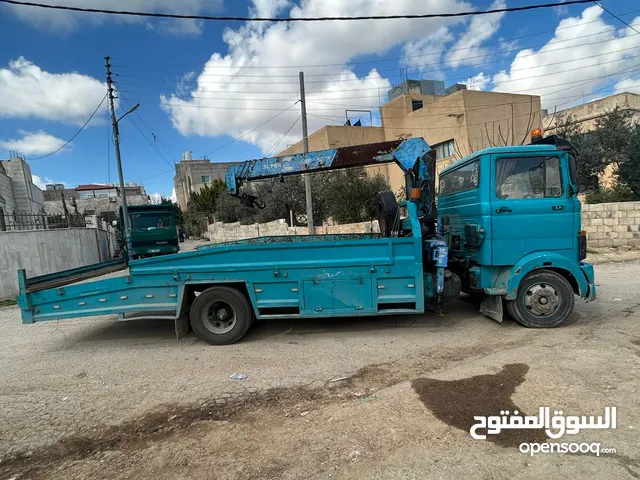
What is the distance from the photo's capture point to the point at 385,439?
114 inches

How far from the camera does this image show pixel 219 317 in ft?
17.7

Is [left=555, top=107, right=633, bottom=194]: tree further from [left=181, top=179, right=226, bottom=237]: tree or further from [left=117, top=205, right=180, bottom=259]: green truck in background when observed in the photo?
[left=181, top=179, right=226, bottom=237]: tree

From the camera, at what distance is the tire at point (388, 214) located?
5.98 m

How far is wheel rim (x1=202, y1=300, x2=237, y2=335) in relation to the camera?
17.4ft

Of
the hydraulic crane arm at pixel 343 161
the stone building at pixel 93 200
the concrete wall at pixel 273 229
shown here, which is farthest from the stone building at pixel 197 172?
the hydraulic crane arm at pixel 343 161

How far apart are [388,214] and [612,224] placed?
10.4 meters

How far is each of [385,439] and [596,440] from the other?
1524 millimetres

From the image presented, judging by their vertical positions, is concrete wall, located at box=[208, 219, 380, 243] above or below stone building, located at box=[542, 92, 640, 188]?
below

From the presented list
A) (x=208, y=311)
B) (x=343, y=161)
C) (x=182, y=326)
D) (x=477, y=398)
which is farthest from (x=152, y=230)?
(x=477, y=398)

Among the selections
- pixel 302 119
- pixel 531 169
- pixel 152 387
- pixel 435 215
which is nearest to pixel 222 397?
pixel 152 387

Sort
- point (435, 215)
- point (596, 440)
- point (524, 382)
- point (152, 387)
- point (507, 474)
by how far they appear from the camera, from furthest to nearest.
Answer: point (435, 215) < point (152, 387) < point (524, 382) < point (596, 440) < point (507, 474)

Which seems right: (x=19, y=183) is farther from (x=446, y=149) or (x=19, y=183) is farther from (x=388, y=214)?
(x=388, y=214)

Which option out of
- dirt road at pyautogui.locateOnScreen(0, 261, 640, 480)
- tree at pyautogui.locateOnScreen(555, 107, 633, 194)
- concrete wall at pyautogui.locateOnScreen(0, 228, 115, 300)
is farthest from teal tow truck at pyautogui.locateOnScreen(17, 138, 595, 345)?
tree at pyautogui.locateOnScreen(555, 107, 633, 194)

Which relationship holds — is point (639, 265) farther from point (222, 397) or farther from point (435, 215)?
point (222, 397)
